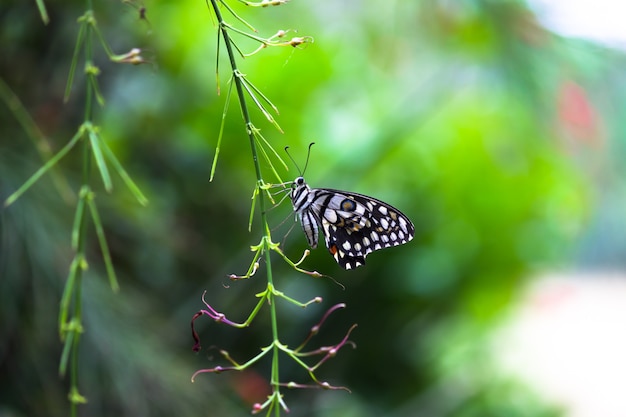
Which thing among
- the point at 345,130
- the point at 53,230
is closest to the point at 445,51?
the point at 345,130

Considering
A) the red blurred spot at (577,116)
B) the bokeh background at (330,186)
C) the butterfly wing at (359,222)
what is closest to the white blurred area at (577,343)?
the bokeh background at (330,186)

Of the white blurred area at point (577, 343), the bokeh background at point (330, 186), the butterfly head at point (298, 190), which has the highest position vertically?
the white blurred area at point (577, 343)

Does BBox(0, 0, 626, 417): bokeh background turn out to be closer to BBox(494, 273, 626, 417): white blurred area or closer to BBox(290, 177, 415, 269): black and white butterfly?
BBox(494, 273, 626, 417): white blurred area

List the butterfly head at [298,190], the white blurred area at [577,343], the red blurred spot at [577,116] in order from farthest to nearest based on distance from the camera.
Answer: the white blurred area at [577,343]
the red blurred spot at [577,116]
the butterfly head at [298,190]

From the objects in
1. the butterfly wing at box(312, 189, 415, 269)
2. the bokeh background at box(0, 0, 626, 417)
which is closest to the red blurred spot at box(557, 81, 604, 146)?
the bokeh background at box(0, 0, 626, 417)

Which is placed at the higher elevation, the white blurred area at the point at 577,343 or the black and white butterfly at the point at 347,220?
the white blurred area at the point at 577,343

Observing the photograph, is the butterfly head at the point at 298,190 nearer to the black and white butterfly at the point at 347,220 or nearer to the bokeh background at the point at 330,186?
the black and white butterfly at the point at 347,220

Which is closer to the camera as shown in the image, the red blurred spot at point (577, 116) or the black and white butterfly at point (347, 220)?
the black and white butterfly at point (347, 220)
